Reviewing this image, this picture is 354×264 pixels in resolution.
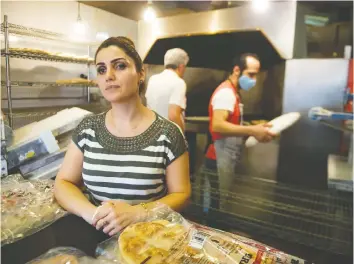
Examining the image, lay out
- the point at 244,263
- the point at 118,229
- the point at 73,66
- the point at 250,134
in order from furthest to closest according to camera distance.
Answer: the point at 73,66
the point at 250,134
the point at 118,229
the point at 244,263

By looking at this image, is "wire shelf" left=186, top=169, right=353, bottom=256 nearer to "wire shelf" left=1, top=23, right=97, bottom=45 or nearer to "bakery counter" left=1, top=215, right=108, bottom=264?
"bakery counter" left=1, top=215, right=108, bottom=264

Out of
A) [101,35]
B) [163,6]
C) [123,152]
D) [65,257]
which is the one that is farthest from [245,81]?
[65,257]

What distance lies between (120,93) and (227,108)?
4.37 ft

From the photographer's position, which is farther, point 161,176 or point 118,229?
point 161,176

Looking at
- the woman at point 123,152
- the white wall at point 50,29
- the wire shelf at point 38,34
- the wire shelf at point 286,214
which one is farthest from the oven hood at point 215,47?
the woman at point 123,152

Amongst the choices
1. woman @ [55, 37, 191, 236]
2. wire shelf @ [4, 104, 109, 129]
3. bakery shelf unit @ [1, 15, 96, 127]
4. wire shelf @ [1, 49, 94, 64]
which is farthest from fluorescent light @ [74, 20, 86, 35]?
woman @ [55, 37, 191, 236]

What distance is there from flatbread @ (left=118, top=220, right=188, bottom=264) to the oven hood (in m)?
2.59

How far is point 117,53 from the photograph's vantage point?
915 millimetres

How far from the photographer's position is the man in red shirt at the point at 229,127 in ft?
6.83

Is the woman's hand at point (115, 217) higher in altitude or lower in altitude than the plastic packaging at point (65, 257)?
higher

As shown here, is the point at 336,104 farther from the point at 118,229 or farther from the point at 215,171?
the point at 118,229

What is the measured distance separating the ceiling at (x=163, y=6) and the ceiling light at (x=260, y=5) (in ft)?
0.70

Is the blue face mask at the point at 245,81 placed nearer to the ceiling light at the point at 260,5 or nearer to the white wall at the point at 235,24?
the white wall at the point at 235,24

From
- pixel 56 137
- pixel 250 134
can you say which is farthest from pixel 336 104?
pixel 56 137
